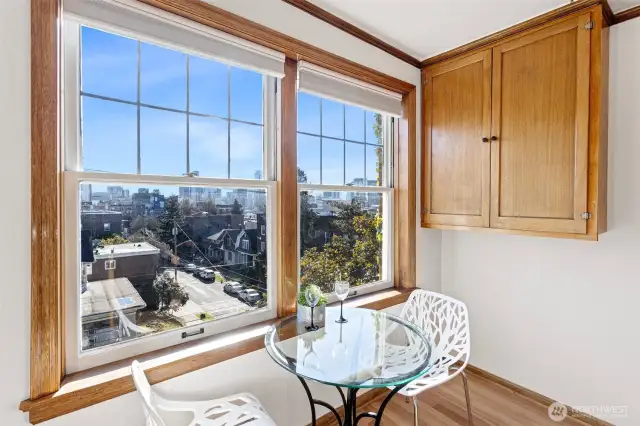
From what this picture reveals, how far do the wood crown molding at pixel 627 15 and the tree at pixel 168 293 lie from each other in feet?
9.08

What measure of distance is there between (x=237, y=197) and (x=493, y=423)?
208cm

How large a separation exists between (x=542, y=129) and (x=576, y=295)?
1081mm

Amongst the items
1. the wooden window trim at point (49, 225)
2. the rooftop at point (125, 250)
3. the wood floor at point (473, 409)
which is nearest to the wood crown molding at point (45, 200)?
the wooden window trim at point (49, 225)

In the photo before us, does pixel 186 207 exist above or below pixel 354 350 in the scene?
above

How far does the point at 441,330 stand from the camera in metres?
2.12

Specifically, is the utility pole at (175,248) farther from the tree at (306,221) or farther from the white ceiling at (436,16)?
the white ceiling at (436,16)

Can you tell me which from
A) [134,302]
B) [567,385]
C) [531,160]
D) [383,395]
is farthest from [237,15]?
[567,385]

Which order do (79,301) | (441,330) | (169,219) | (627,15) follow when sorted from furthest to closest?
(441,330) < (627,15) < (169,219) < (79,301)

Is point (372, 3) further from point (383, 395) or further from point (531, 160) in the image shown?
point (383, 395)

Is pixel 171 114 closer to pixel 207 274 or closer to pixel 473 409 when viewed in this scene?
pixel 207 274

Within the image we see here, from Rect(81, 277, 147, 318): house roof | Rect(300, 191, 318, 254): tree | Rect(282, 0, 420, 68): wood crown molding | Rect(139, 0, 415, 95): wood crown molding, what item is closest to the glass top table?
Rect(300, 191, 318, 254): tree

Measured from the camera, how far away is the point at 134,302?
57.8 inches

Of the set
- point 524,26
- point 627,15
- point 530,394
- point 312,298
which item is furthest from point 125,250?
point 627,15

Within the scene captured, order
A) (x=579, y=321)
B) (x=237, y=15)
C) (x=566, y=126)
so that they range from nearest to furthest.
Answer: (x=237, y=15) < (x=566, y=126) < (x=579, y=321)
